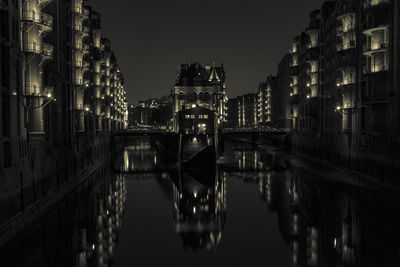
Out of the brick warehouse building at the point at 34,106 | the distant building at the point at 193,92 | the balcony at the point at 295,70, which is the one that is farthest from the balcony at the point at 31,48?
the distant building at the point at 193,92

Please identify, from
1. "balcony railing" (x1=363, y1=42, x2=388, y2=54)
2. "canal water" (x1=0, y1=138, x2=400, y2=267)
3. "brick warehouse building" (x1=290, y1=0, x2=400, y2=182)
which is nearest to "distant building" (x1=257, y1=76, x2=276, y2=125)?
"brick warehouse building" (x1=290, y1=0, x2=400, y2=182)

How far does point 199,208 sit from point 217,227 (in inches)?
294

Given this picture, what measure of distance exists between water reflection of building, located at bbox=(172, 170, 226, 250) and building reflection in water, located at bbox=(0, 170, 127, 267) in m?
5.99

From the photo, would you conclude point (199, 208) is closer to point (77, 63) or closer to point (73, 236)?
point (73, 236)

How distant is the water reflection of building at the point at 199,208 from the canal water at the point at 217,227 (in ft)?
0.34

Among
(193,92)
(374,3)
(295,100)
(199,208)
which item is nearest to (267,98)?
(193,92)

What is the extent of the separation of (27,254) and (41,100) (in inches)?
526

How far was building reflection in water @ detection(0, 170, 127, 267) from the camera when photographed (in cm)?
2348

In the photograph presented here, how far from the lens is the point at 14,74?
28.5 metres

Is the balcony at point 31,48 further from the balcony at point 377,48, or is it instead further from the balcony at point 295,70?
the balcony at point 295,70

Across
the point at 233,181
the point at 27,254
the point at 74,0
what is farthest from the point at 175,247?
the point at 74,0

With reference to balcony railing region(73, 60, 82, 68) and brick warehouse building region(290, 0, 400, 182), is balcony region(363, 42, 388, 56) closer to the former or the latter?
brick warehouse building region(290, 0, 400, 182)

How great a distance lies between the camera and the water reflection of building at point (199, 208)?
1192 inches

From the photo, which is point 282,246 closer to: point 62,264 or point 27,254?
point 62,264
